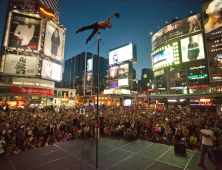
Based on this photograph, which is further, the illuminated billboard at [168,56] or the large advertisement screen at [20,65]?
the illuminated billboard at [168,56]

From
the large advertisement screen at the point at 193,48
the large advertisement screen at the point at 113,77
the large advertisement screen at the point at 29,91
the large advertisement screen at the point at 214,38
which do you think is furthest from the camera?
the large advertisement screen at the point at 113,77

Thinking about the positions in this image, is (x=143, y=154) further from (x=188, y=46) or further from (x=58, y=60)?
(x=58, y=60)

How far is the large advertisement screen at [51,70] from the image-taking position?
119 ft

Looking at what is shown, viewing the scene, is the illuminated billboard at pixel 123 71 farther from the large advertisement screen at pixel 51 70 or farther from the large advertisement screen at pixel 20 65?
the large advertisement screen at pixel 20 65

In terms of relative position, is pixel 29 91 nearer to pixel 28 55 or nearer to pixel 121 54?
pixel 28 55

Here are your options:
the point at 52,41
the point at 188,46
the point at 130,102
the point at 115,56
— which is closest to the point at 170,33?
the point at 188,46

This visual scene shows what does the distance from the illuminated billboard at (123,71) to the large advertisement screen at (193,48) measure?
721 inches

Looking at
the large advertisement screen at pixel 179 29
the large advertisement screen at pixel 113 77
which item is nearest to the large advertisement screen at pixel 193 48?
the large advertisement screen at pixel 179 29

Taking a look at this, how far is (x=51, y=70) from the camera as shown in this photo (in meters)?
38.6

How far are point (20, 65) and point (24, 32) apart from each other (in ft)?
31.7

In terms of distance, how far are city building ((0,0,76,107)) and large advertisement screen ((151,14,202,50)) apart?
38141mm

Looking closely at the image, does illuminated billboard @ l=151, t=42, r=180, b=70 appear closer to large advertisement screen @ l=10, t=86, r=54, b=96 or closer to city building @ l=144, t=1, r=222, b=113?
city building @ l=144, t=1, r=222, b=113

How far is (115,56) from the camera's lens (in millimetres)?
47344

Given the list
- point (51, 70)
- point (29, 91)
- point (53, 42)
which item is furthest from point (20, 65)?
point (53, 42)
